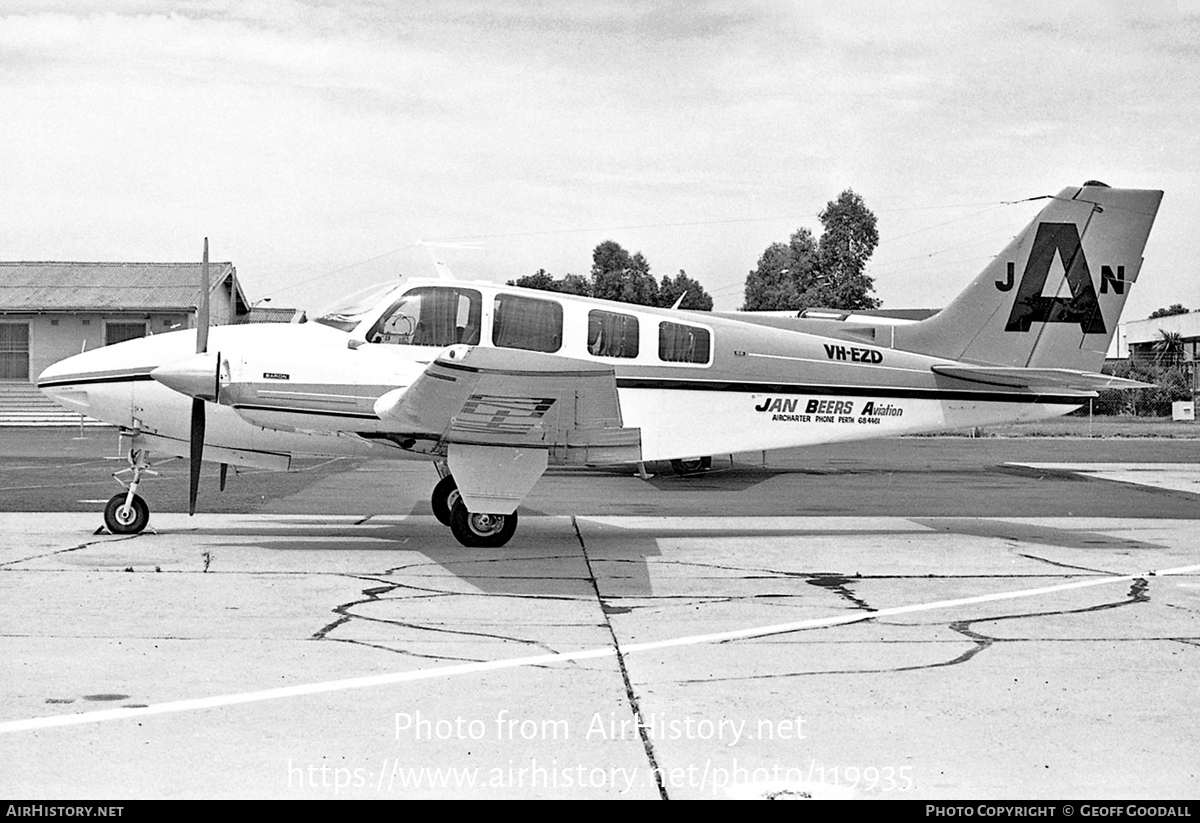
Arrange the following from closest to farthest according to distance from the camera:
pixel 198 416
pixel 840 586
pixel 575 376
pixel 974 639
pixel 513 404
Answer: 1. pixel 974 639
2. pixel 575 376
3. pixel 840 586
4. pixel 513 404
5. pixel 198 416

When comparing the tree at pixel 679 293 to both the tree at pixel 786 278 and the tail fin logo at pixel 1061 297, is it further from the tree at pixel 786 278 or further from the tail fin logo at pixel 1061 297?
the tail fin logo at pixel 1061 297

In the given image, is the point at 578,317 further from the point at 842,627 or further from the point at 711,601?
the point at 842,627

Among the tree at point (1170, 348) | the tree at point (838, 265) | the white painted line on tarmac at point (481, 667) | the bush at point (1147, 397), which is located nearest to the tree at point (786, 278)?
the tree at point (838, 265)

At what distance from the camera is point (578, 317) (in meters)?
12.1

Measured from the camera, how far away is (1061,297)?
44.9 ft

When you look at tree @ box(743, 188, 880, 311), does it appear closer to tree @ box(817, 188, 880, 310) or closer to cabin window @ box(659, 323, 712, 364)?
tree @ box(817, 188, 880, 310)

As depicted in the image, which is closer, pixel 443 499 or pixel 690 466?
pixel 443 499

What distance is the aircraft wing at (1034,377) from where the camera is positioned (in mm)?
13023

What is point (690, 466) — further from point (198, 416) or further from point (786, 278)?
point (786, 278)

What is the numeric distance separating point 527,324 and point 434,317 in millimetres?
945

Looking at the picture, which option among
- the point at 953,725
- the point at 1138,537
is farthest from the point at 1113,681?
the point at 1138,537

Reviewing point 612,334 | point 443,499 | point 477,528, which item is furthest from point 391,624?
point 443,499

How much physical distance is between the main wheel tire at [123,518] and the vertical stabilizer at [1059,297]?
28.7 ft

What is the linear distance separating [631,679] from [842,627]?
221 centimetres
